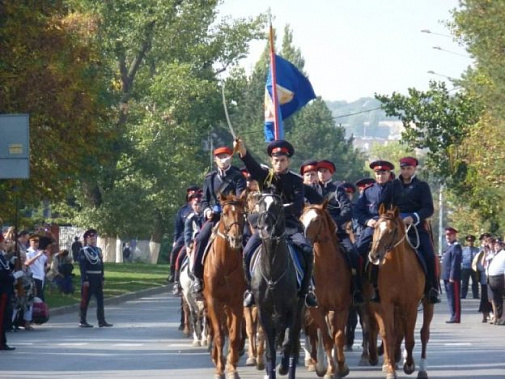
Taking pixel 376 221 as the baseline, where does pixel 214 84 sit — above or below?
→ above

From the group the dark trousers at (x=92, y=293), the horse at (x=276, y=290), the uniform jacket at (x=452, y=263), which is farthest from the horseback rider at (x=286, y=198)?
the uniform jacket at (x=452, y=263)

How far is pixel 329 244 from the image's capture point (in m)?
18.5

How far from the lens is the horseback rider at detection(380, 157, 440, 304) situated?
18594mm

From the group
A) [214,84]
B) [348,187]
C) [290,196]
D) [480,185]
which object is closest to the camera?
[290,196]

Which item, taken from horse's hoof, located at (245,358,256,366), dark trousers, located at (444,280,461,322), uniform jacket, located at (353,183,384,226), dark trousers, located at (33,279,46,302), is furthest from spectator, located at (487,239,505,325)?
uniform jacket, located at (353,183,384,226)

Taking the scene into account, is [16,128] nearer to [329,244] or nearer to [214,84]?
[329,244]

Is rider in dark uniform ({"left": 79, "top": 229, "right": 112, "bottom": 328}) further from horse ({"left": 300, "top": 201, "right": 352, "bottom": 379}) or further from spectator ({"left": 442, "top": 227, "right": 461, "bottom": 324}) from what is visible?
horse ({"left": 300, "top": 201, "right": 352, "bottom": 379})

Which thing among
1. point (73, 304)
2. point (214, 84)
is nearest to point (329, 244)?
point (73, 304)

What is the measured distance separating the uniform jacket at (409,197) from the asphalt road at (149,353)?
2.03 m

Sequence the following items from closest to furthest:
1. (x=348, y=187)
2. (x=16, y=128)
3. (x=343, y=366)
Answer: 1. (x=343, y=366)
2. (x=348, y=187)
3. (x=16, y=128)

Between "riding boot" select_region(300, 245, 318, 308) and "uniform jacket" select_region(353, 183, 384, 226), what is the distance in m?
2.13

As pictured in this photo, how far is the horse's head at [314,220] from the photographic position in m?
18.0

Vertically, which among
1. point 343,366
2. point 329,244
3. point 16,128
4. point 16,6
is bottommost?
point 343,366

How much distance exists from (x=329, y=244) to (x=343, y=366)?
1.48 m
